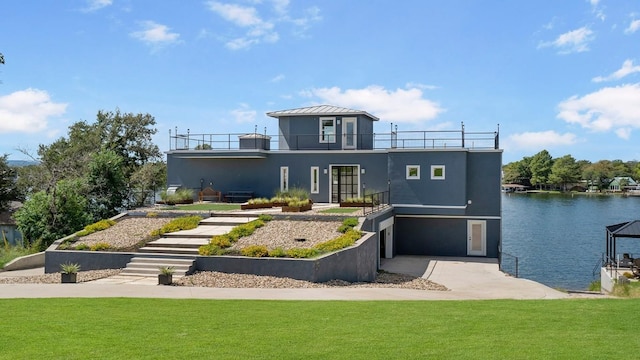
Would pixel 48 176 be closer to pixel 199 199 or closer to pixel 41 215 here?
pixel 41 215

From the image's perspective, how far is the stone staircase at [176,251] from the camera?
18.1m

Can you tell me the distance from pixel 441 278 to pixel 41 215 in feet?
56.7

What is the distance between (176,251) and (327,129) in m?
14.2

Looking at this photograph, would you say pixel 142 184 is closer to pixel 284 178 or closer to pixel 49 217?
pixel 284 178

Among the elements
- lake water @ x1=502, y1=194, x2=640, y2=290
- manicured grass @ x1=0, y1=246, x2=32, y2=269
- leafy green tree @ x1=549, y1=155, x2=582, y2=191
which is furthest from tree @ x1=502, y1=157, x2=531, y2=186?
manicured grass @ x1=0, y1=246, x2=32, y2=269

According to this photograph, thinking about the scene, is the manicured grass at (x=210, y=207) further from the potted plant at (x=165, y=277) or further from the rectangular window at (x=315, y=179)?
the potted plant at (x=165, y=277)

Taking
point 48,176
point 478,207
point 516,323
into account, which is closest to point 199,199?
point 48,176

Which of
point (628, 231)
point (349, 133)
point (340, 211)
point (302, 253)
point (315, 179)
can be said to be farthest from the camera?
point (349, 133)

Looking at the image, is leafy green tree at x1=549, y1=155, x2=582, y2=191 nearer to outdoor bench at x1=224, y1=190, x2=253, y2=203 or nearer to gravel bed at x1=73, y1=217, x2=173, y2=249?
outdoor bench at x1=224, y1=190, x2=253, y2=203

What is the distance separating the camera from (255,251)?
59.6 ft

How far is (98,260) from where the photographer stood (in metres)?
19.4

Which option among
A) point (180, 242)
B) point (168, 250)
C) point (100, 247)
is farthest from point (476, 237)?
point (100, 247)

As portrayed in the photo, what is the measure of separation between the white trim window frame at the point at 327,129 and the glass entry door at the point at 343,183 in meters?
1.77

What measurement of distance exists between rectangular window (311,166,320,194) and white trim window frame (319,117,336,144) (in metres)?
1.75
